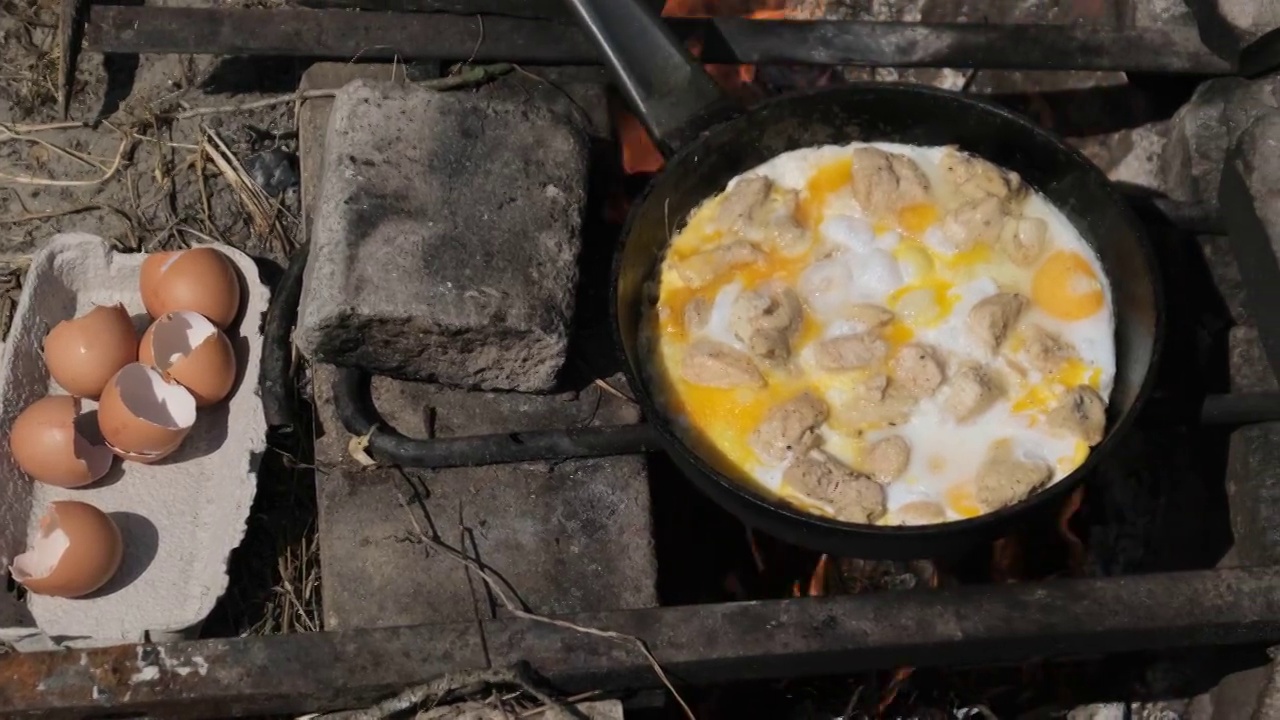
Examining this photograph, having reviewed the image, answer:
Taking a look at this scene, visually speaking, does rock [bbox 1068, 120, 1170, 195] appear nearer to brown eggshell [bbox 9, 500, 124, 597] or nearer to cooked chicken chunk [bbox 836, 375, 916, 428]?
cooked chicken chunk [bbox 836, 375, 916, 428]

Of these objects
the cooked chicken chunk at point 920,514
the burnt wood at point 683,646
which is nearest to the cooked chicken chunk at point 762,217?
the cooked chicken chunk at point 920,514

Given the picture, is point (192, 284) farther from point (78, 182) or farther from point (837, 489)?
point (837, 489)

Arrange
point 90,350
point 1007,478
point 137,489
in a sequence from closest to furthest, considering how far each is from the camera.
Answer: point 1007,478 → point 90,350 → point 137,489

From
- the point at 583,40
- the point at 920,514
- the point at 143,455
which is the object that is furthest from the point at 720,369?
the point at 143,455

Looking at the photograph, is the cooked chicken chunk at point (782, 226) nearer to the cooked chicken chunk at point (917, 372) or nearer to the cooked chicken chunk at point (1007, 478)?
A: the cooked chicken chunk at point (917, 372)

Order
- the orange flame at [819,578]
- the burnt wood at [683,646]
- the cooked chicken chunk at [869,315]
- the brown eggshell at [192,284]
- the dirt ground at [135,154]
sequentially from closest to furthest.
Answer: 1. the burnt wood at [683,646]
2. the cooked chicken chunk at [869,315]
3. the brown eggshell at [192,284]
4. the orange flame at [819,578]
5. the dirt ground at [135,154]

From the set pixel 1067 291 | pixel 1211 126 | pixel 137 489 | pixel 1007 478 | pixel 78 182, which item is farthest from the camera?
pixel 78 182

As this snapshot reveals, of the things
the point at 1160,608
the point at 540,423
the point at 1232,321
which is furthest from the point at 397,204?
the point at 1232,321
